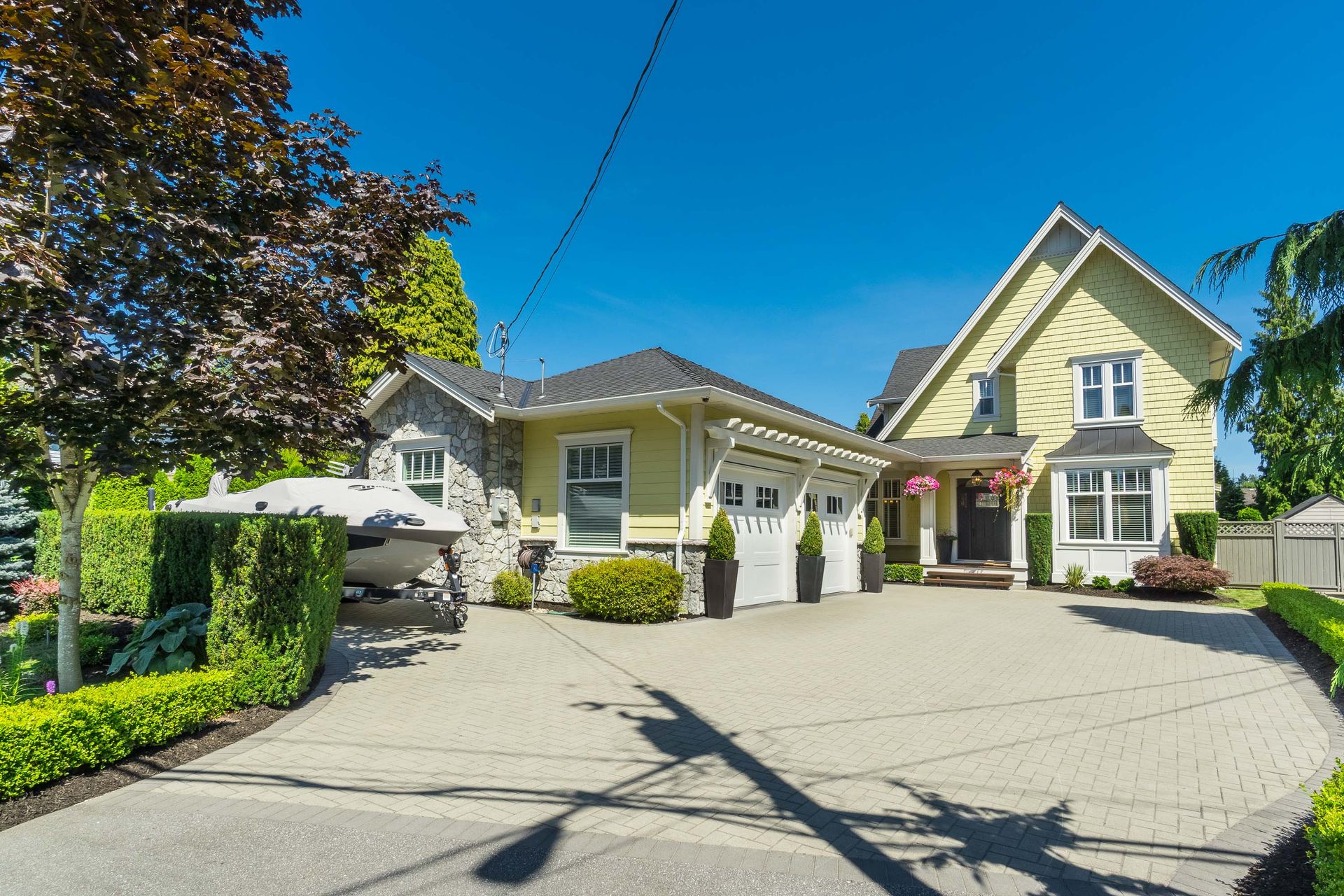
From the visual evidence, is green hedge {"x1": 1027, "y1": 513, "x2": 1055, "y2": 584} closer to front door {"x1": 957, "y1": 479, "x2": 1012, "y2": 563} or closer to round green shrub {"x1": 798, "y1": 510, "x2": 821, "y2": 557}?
front door {"x1": 957, "y1": 479, "x2": 1012, "y2": 563}

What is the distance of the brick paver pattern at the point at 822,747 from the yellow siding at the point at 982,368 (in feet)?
36.7

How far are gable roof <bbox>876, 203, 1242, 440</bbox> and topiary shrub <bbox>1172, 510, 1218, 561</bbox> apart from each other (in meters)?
4.11

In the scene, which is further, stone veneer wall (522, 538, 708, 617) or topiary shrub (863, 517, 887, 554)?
topiary shrub (863, 517, 887, 554)

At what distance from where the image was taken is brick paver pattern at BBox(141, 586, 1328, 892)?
3.86 m

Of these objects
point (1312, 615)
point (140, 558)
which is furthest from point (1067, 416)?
point (140, 558)

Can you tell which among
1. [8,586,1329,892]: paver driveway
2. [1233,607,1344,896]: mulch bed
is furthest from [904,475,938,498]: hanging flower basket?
[1233,607,1344,896]: mulch bed

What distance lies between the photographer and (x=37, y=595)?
8.93 metres

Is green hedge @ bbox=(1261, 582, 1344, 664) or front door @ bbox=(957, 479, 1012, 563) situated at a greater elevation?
front door @ bbox=(957, 479, 1012, 563)

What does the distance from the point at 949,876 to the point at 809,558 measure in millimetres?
10291

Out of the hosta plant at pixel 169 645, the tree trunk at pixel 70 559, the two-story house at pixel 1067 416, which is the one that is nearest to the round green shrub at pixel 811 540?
the two-story house at pixel 1067 416

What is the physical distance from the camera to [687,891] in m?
3.22

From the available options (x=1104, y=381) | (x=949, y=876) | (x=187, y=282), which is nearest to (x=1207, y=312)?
(x=1104, y=381)

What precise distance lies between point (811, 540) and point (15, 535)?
42.1ft

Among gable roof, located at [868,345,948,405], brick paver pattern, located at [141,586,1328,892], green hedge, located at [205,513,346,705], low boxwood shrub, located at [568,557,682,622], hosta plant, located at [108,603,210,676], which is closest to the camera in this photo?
brick paver pattern, located at [141,586,1328,892]
